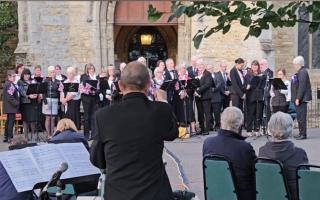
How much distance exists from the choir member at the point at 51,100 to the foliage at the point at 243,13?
11001 millimetres

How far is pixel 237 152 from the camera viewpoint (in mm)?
6426

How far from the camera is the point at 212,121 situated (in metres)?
17.5

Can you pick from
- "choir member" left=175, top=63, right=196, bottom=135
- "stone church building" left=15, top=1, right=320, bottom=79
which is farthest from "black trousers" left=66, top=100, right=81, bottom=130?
"stone church building" left=15, top=1, right=320, bottom=79

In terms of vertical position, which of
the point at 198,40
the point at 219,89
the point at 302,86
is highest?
the point at 198,40

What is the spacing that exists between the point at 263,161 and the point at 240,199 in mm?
485

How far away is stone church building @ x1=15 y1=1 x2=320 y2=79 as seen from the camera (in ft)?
68.3

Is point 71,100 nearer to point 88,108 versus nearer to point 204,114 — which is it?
point 88,108

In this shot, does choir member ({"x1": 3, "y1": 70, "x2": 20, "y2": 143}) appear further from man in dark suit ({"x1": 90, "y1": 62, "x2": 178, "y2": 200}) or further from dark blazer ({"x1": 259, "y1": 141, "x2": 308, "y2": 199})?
man in dark suit ({"x1": 90, "y1": 62, "x2": 178, "y2": 200})

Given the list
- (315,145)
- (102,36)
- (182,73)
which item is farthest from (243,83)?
(102,36)

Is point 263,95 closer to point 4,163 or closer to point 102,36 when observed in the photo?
point 102,36

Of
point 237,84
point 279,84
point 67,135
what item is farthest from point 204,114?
point 67,135

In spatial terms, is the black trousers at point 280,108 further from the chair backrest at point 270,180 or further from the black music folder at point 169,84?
the chair backrest at point 270,180

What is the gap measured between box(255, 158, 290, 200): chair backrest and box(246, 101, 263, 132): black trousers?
1021 cm

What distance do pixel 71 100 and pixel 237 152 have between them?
408 inches
